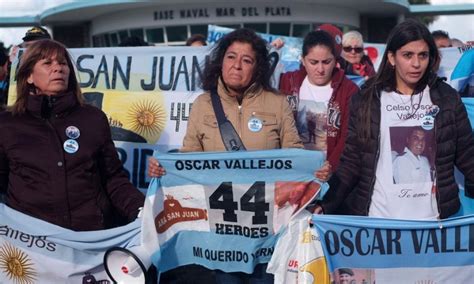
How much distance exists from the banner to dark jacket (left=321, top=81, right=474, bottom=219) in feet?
0.75

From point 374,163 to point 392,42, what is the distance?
2.56ft

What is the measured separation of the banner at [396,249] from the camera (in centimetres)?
483

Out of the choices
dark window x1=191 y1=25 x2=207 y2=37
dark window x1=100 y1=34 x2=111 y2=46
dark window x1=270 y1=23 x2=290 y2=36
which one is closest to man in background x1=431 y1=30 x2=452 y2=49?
dark window x1=270 y1=23 x2=290 y2=36

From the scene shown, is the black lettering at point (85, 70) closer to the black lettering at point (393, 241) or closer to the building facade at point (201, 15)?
the black lettering at point (393, 241)

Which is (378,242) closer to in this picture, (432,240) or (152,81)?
(432,240)

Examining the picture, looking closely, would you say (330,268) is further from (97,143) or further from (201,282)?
(97,143)

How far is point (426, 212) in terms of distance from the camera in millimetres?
5027

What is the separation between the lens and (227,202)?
201 inches

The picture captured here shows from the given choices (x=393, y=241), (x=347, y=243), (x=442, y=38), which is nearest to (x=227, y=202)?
(x=347, y=243)

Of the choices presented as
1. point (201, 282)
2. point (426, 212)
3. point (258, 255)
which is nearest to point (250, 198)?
point (258, 255)

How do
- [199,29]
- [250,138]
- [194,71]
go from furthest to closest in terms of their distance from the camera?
1. [199,29]
2. [194,71]
3. [250,138]

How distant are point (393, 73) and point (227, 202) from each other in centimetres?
133

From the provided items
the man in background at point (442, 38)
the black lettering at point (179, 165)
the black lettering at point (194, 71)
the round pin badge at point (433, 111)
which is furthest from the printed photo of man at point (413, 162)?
the man in background at point (442, 38)

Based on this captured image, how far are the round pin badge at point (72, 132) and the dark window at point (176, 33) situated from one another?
24613mm
